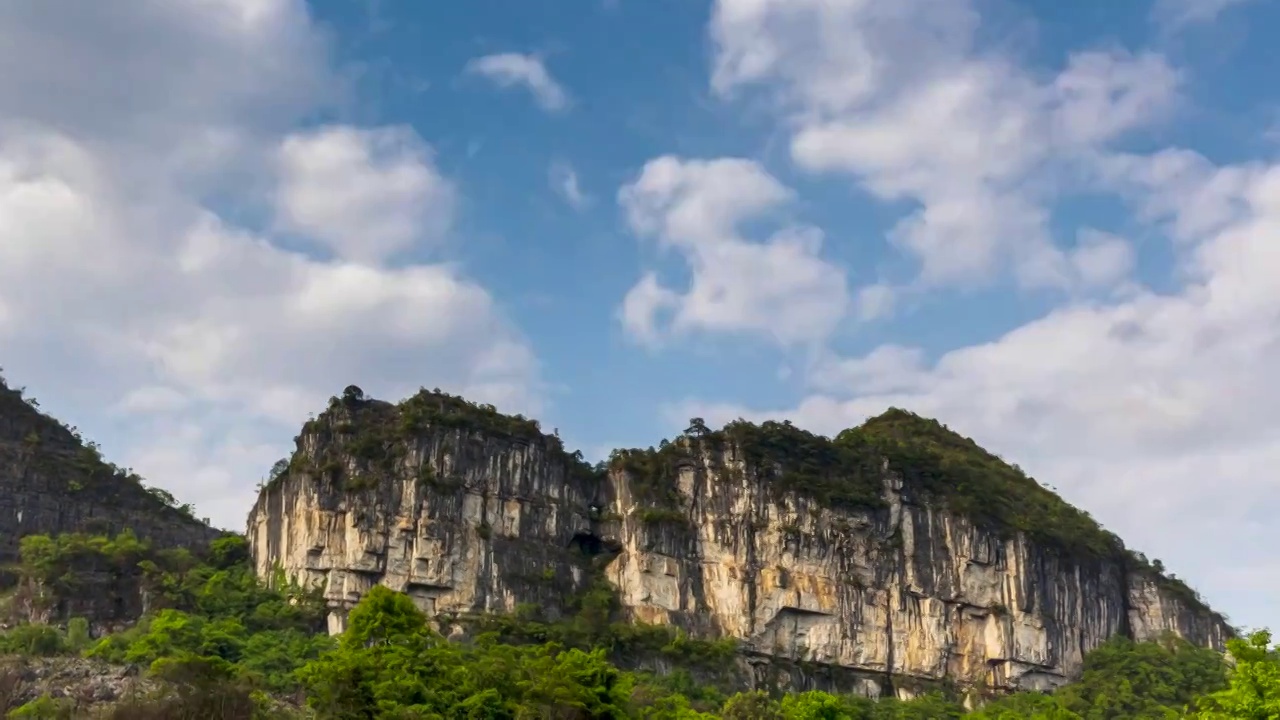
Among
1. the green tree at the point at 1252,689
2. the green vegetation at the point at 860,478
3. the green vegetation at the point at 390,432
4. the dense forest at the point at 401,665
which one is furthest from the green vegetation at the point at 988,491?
the green tree at the point at 1252,689

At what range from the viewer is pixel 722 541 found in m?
84.8

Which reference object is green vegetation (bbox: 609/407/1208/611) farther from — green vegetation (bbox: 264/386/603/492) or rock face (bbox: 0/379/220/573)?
rock face (bbox: 0/379/220/573)

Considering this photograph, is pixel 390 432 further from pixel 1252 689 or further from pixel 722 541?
pixel 1252 689

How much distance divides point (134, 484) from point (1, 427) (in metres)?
8.89

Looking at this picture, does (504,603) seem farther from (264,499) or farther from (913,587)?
(913,587)

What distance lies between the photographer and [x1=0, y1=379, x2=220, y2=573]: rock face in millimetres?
80750

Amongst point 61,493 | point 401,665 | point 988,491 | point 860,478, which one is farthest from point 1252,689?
point 61,493

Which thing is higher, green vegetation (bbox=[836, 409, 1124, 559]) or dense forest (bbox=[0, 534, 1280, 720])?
green vegetation (bbox=[836, 409, 1124, 559])

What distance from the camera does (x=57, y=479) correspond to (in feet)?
272

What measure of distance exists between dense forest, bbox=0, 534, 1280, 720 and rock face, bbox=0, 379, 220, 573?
660cm

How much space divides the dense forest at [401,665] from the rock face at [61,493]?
6603 millimetres

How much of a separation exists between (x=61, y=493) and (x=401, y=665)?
5033cm

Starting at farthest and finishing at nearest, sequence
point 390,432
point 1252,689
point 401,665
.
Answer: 1. point 390,432
2. point 401,665
3. point 1252,689

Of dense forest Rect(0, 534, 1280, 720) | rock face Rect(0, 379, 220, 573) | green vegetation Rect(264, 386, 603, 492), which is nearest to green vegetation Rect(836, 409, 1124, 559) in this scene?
dense forest Rect(0, 534, 1280, 720)
